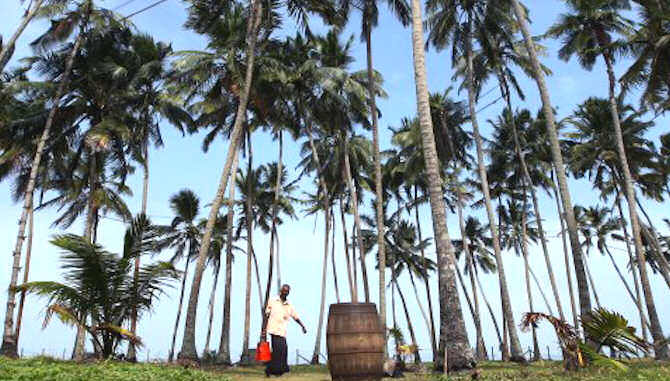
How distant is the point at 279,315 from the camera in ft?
31.9

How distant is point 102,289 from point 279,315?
3934mm

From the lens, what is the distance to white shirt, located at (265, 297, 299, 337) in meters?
9.65

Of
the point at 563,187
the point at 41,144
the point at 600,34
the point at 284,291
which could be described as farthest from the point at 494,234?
the point at 41,144

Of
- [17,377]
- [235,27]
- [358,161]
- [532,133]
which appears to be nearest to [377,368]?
[17,377]

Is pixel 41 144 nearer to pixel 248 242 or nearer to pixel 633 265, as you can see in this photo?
pixel 248 242

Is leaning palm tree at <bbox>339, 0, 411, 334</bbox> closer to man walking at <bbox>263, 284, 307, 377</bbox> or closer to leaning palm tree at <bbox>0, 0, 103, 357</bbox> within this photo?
leaning palm tree at <bbox>0, 0, 103, 357</bbox>

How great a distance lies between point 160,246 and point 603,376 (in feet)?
105

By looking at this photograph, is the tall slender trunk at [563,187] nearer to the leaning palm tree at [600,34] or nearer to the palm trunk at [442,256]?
the palm trunk at [442,256]

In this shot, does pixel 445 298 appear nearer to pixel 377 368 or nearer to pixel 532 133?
pixel 377 368

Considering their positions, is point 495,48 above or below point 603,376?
above

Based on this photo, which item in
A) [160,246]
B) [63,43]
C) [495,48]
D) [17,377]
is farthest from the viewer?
[160,246]

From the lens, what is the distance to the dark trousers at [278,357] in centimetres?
977

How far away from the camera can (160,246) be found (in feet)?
118

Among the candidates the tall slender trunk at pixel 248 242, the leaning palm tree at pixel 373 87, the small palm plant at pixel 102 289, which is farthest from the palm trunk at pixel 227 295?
the small palm plant at pixel 102 289
